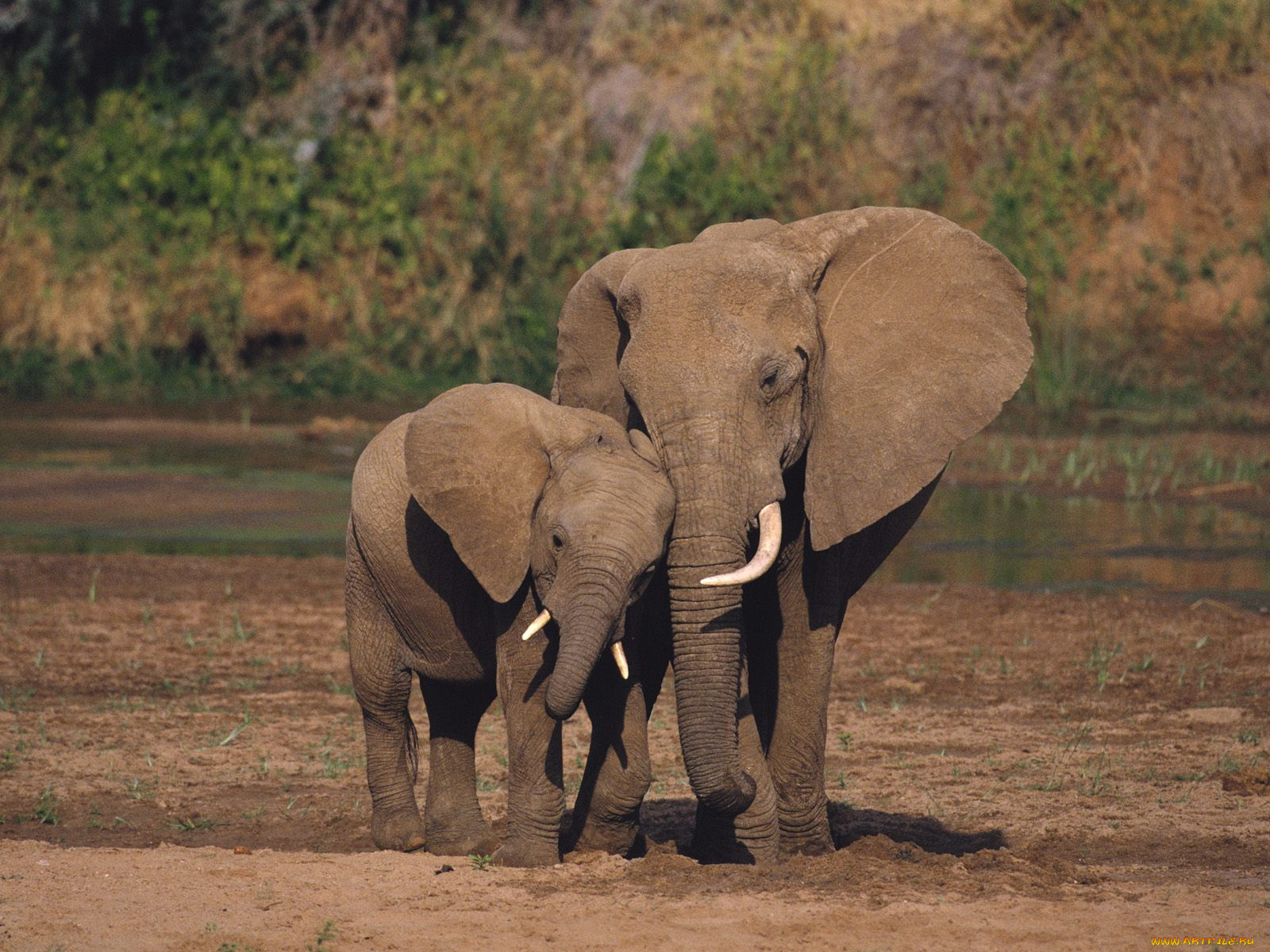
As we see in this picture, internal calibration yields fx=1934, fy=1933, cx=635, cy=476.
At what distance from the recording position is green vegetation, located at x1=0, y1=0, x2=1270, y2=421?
72.8ft

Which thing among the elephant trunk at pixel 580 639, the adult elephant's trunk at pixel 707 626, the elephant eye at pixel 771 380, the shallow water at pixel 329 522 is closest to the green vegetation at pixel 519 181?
the shallow water at pixel 329 522

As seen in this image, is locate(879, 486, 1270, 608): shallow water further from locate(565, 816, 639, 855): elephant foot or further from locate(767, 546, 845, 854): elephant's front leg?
locate(565, 816, 639, 855): elephant foot

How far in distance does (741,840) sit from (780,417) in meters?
1.42

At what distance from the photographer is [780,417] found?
19.7 feet

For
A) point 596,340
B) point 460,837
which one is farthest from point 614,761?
point 596,340

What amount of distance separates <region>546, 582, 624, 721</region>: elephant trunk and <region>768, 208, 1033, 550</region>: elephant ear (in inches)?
41.3

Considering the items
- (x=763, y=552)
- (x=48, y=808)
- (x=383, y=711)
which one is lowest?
(x=48, y=808)

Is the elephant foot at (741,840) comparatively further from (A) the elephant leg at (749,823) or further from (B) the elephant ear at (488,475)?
(B) the elephant ear at (488,475)

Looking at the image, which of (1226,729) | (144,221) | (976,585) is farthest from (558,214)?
(1226,729)

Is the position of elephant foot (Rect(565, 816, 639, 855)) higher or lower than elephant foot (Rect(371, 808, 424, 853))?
higher

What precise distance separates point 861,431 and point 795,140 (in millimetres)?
17616

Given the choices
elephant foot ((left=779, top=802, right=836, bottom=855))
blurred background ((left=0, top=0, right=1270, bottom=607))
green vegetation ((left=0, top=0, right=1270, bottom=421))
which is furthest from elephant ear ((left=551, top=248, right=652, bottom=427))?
green vegetation ((left=0, top=0, right=1270, bottom=421))

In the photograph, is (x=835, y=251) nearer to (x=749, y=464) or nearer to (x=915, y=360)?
(x=915, y=360)

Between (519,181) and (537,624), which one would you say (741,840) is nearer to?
(537,624)
